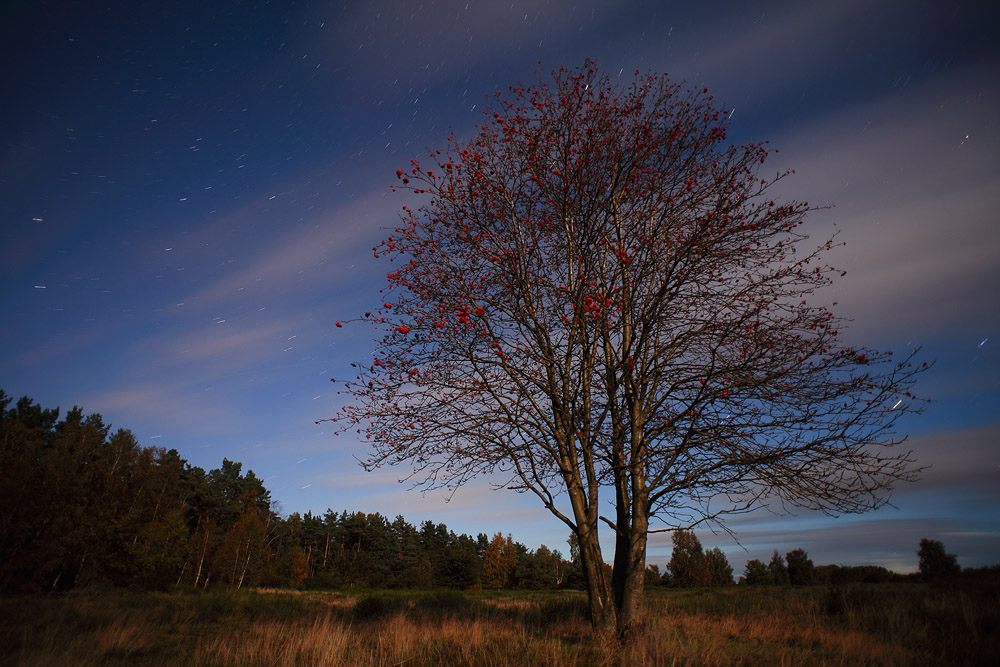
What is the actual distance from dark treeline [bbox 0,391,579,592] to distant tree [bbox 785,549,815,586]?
2307 cm

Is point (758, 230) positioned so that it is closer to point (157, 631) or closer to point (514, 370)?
point (514, 370)

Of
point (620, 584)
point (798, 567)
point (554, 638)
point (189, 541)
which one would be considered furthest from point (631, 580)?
point (189, 541)

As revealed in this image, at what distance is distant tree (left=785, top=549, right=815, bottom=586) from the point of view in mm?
35312

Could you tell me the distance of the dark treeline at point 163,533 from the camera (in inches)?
1163

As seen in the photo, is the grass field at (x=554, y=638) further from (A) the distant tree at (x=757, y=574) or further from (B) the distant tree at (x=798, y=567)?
(A) the distant tree at (x=757, y=574)

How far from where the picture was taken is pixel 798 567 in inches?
1451

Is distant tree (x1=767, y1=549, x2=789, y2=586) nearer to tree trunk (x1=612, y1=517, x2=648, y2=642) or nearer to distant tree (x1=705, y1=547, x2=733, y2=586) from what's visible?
distant tree (x1=705, y1=547, x2=733, y2=586)

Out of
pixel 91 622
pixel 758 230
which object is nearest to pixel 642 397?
pixel 758 230

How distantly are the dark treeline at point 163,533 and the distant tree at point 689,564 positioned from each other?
11.3 metres

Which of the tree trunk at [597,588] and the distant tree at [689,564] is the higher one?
the tree trunk at [597,588]

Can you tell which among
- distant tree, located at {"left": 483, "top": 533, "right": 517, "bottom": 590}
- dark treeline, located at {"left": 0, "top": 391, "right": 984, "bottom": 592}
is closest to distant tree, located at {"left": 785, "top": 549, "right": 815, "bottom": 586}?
dark treeline, located at {"left": 0, "top": 391, "right": 984, "bottom": 592}

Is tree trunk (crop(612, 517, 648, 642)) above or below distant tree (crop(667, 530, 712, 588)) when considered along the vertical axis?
above

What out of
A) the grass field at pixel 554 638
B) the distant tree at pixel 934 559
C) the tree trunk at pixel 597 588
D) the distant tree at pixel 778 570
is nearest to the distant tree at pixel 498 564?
the distant tree at pixel 778 570

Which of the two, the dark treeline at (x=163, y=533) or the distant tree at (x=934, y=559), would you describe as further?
the dark treeline at (x=163, y=533)
